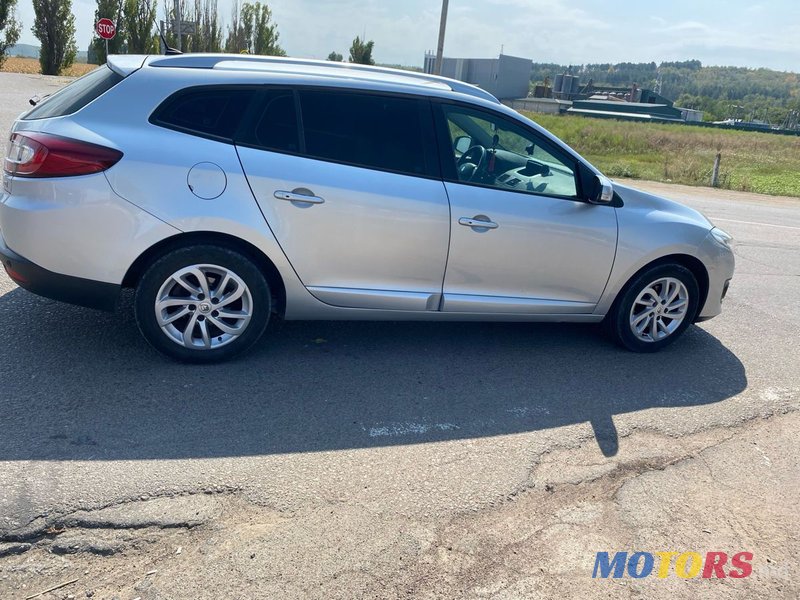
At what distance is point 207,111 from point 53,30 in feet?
150

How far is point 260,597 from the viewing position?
104 inches

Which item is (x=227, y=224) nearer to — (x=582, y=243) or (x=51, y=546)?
(x=51, y=546)

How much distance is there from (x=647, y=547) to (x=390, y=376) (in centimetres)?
196

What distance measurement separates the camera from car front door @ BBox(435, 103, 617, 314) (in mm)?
4727

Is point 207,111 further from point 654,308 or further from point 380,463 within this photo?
point 654,308

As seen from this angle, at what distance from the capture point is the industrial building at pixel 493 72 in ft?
131

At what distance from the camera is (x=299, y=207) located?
14.2ft

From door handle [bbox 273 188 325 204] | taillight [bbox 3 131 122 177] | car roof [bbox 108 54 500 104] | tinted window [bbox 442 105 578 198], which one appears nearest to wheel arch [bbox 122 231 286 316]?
door handle [bbox 273 188 325 204]

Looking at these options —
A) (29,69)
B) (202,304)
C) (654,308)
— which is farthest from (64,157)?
(29,69)

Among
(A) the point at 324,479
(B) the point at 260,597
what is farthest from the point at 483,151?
(B) the point at 260,597

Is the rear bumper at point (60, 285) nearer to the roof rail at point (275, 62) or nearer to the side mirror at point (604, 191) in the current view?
the roof rail at point (275, 62)

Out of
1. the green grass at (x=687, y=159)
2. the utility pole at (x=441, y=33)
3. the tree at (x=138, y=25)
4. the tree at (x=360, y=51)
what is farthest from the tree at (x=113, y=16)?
the utility pole at (x=441, y=33)

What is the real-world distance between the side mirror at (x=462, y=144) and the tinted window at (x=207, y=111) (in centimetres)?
136

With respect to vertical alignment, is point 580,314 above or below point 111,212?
below
